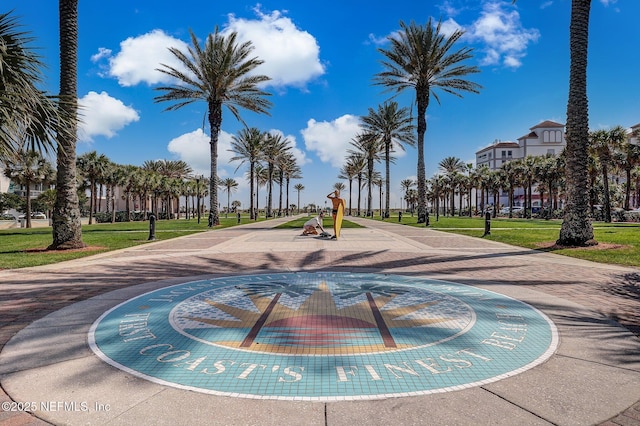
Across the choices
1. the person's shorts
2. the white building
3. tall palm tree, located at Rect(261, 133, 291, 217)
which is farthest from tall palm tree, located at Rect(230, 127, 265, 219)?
the white building

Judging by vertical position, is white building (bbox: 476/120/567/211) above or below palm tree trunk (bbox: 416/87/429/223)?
above

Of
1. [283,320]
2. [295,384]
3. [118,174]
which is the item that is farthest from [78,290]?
[118,174]

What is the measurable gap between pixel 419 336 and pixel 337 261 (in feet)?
22.3

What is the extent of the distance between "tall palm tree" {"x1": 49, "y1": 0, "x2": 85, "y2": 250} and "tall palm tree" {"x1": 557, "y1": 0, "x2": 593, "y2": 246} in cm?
1827

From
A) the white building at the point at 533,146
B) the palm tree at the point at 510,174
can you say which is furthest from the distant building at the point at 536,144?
the palm tree at the point at 510,174

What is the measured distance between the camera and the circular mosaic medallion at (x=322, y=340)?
3439 mm

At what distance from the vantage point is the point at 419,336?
4582 mm

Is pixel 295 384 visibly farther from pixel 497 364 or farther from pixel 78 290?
pixel 78 290

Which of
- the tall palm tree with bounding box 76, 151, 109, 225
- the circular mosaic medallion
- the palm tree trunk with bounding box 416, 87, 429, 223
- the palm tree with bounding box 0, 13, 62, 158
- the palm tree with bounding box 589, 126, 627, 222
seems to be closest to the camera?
the circular mosaic medallion

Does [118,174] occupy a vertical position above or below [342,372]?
Result: above

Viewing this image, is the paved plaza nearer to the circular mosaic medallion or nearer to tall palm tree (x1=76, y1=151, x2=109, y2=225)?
the circular mosaic medallion

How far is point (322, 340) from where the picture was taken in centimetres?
443

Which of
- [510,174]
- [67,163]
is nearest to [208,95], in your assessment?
[67,163]

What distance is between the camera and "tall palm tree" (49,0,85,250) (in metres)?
14.2
